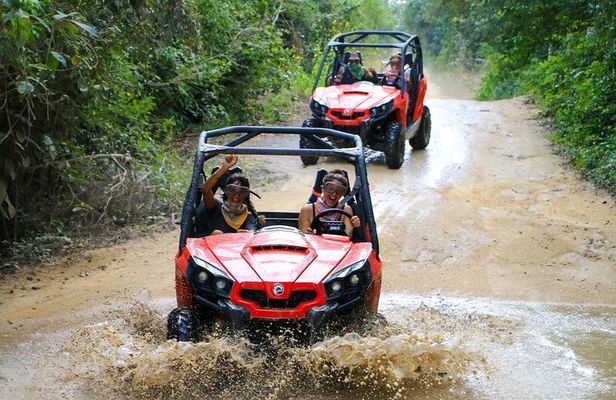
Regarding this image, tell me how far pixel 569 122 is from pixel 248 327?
10894mm

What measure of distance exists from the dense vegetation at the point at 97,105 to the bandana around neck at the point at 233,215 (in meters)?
1.77

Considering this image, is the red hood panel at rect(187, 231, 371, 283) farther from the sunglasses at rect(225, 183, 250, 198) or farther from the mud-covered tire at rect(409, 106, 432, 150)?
the mud-covered tire at rect(409, 106, 432, 150)

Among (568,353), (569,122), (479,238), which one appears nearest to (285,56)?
(569,122)

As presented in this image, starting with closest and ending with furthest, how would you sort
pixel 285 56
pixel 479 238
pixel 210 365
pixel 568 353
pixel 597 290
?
pixel 210 365 < pixel 568 353 < pixel 597 290 < pixel 479 238 < pixel 285 56

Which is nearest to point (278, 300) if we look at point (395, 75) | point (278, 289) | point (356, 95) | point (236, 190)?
point (278, 289)

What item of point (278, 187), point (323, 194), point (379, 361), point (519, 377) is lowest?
point (278, 187)

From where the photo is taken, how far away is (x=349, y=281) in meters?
5.77

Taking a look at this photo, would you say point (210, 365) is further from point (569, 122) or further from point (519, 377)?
point (569, 122)

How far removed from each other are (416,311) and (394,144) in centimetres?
568

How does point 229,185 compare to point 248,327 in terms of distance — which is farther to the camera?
point 229,185

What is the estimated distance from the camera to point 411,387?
5914 mm

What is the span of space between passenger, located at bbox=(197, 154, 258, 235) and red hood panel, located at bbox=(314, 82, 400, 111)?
634cm

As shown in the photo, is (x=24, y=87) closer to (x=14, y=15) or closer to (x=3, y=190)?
(x=14, y=15)

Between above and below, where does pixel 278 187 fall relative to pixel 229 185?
below
